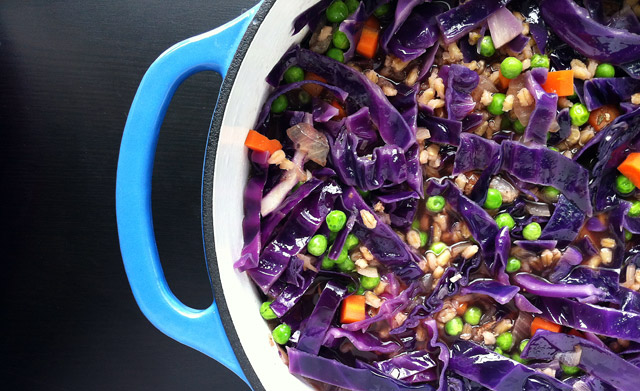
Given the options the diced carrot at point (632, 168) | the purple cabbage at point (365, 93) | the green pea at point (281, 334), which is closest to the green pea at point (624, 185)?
the diced carrot at point (632, 168)

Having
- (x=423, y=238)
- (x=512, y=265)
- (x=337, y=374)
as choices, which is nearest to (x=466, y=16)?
(x=423, y=238)

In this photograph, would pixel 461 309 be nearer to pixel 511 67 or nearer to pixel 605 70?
pixel 511 67

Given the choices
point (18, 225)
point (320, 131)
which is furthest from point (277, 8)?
point (18, 225)

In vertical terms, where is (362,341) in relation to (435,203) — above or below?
below

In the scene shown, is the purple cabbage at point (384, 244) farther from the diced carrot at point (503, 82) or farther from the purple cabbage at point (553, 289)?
the diced carrot at point (503, 82)

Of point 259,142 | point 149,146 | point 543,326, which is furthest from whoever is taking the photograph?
→ point 543,326

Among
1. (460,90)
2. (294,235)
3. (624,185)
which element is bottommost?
(624,185)
